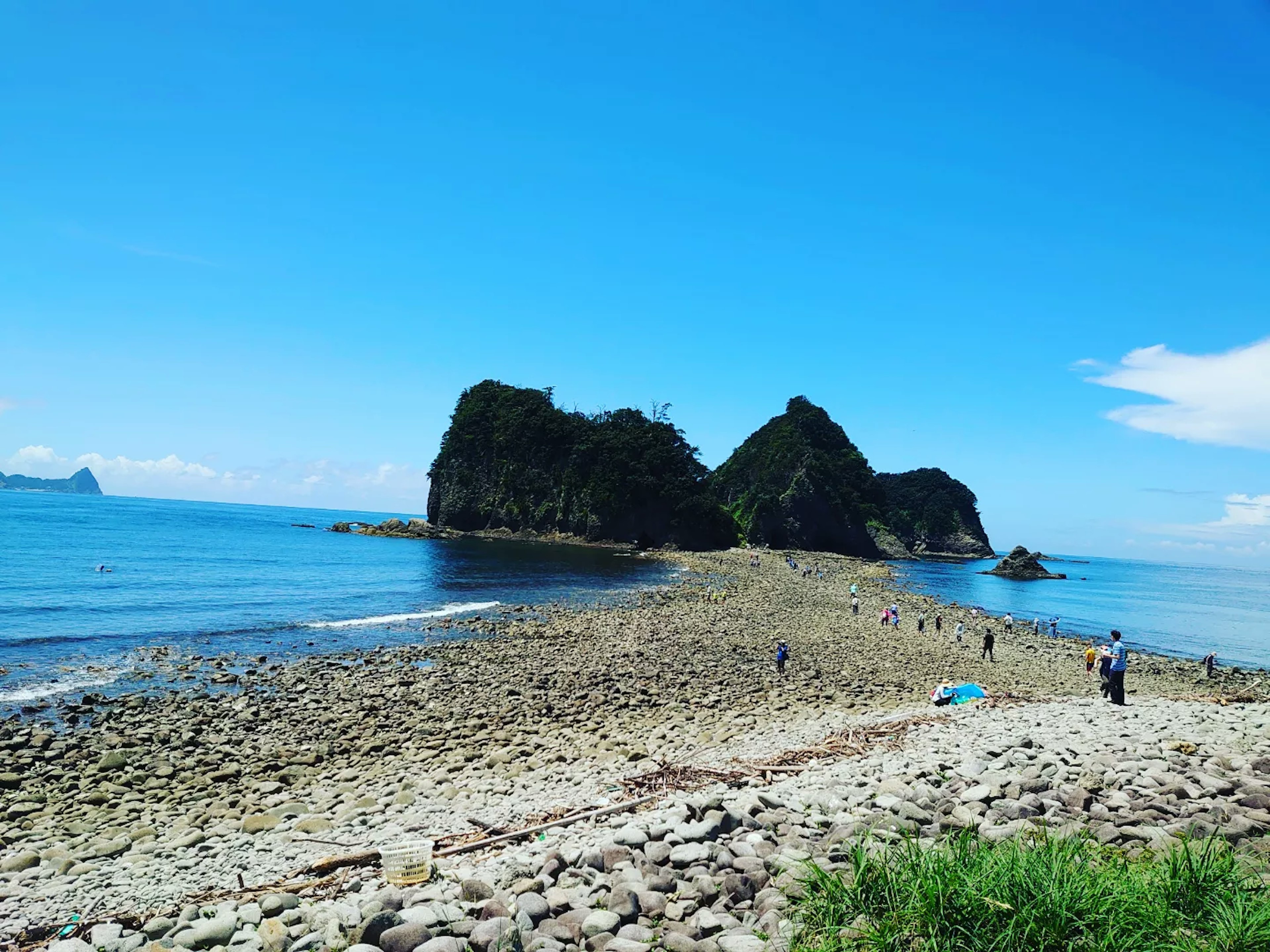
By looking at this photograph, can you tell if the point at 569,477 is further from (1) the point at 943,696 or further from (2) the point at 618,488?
(1) the point at 943,696

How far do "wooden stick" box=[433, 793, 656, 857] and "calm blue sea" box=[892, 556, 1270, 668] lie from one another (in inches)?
1589

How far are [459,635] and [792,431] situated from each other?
4252 inches

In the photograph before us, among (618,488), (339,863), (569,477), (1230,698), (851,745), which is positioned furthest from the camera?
(569,477)

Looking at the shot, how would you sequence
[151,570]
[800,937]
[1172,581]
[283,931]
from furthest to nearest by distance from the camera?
[1172,581]
[151,570]
[283,931]
[800,937]

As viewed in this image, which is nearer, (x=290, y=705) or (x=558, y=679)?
(x=290, y=705)

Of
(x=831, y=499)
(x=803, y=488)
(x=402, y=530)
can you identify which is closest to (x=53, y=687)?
(x=402, y=530)

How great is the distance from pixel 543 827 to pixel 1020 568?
110 metres

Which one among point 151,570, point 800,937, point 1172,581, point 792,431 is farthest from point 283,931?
point 1172,581

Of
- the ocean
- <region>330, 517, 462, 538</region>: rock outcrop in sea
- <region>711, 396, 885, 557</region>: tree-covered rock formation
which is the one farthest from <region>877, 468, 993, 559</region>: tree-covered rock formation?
<region>330, 517, 462, 538</region>: rock outcrop in sea

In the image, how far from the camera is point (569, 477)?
10238cm

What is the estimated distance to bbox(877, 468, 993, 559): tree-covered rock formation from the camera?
15225 cm

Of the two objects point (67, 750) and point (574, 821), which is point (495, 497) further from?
point (574, 821)

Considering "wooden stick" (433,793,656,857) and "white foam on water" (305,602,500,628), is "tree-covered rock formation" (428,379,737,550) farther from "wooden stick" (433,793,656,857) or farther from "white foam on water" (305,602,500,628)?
"wooden stick" (433,793,656,857)

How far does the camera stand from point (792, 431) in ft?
421
